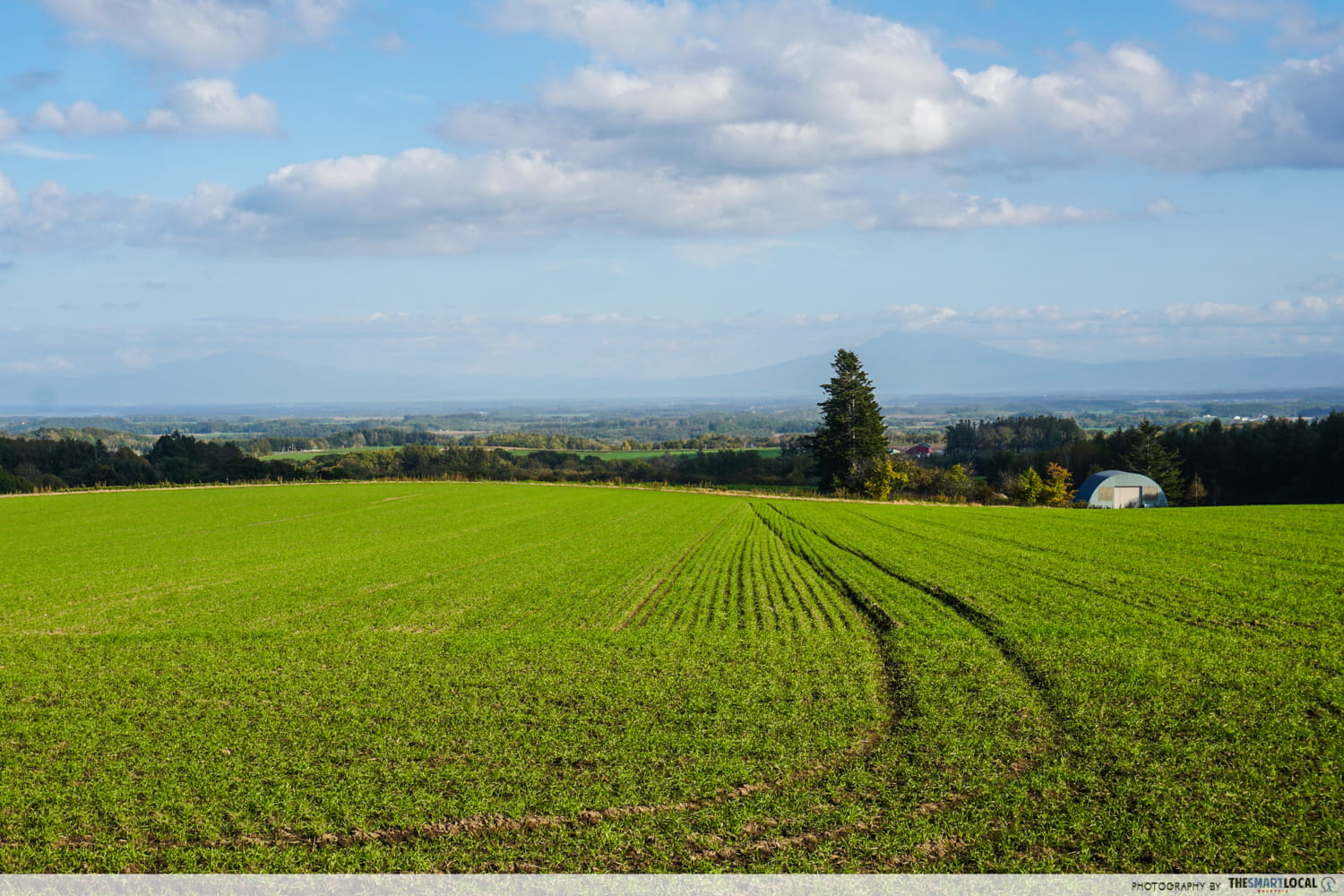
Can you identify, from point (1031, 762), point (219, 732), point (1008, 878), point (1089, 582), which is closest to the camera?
point (1008, 878)

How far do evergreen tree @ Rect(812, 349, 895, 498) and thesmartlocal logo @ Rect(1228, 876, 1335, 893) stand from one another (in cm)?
6202

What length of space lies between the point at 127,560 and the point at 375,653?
1661 centimetres

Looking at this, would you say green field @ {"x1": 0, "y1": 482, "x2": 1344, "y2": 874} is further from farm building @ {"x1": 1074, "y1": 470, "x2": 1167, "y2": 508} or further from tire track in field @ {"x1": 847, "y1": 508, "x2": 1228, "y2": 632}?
farm building @ {"x1": 1074, "y1": 470, "x2": 1167, "y2": 508}

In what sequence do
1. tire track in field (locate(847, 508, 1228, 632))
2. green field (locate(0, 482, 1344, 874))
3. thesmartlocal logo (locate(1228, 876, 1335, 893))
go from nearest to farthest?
thesmartlocal logo (locate(1228, 876, 1335, 893))
green field (locate(0, 482, 1344, 874))
tire track in field (locate(847, 508, 1228, 632))

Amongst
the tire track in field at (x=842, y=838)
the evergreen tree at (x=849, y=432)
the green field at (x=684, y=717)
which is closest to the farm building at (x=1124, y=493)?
the evergreen tree at (x=849, y=432)

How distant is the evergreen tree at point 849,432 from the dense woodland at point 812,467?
3.22 m

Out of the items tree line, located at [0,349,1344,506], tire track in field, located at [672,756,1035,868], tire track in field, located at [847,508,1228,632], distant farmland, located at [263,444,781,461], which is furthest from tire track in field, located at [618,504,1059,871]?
distant farmland, located at [263,444,781,461]

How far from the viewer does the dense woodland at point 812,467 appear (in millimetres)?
66625

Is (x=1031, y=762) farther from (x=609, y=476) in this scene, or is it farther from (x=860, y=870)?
(x=609, y=476)

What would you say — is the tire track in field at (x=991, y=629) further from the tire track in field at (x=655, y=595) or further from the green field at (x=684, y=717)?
the tire track in field at (x=655, y=595)

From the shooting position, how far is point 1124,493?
209 ft

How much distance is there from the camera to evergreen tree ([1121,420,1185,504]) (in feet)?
247

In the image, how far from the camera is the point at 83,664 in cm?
1362

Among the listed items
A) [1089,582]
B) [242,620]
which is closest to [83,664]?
[242,620]
